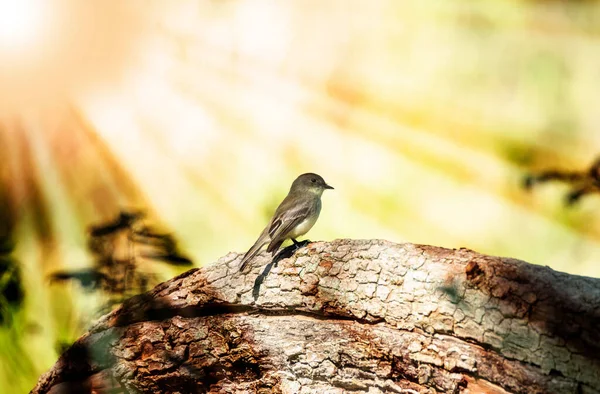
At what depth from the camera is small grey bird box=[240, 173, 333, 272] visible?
349 cm

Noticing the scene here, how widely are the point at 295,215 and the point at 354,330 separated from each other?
3.66ft

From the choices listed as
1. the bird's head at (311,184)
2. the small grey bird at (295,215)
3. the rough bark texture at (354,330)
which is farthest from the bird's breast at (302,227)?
the rough bark texture at (354,330)

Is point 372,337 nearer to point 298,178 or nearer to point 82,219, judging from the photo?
point 298,178

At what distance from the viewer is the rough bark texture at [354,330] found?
8.48 ft

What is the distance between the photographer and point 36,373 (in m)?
5.08

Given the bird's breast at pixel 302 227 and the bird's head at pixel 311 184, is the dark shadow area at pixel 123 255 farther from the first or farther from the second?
the bird's breast at pixel 302 227

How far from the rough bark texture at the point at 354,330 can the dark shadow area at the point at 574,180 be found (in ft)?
5.13

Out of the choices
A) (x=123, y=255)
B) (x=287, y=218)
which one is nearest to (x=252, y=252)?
(x=287, y=218)

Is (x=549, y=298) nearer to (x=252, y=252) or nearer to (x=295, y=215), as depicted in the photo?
(x=252, y=252)

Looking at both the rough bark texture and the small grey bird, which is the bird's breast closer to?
the small grey bird

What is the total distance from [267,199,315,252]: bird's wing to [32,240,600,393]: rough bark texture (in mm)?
271

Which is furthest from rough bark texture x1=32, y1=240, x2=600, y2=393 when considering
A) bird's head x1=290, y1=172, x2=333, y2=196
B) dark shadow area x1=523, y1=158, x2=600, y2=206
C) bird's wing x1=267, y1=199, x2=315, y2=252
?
dark shadow area x1=523, y1=158, x2=600, y2=206

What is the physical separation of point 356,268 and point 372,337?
357 millimetres

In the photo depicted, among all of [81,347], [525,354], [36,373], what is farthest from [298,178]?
[36,373]
